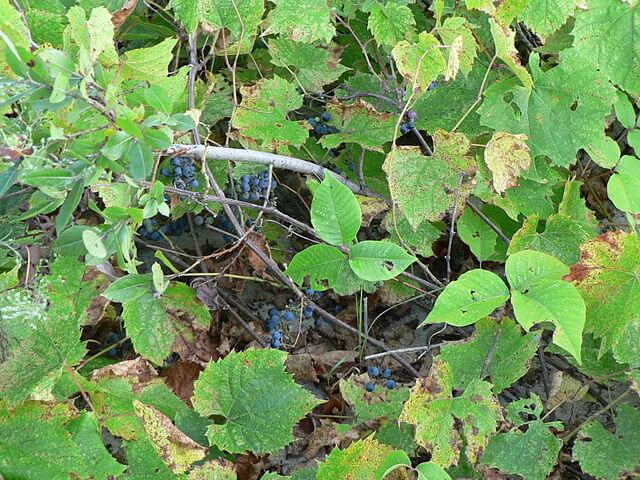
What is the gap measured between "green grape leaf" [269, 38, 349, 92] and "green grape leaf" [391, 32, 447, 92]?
30 centimetres

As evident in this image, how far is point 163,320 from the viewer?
4.59 ft

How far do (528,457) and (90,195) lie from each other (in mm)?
1110

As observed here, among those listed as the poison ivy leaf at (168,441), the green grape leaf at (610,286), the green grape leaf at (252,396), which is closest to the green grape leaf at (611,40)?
the green grape leaf at (610,286)

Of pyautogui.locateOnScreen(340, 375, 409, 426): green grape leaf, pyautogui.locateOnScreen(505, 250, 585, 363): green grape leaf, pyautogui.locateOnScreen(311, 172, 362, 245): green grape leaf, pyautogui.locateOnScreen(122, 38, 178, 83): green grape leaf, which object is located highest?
pyautogui.locateOnScreen(122, 38, 178, 83): green grape leaf

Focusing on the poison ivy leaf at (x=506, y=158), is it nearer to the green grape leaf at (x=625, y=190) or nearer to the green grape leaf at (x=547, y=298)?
the green grape leaf at (x=625, y=190)

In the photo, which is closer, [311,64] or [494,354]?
[494,354]

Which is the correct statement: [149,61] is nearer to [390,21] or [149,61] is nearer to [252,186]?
[252,186]

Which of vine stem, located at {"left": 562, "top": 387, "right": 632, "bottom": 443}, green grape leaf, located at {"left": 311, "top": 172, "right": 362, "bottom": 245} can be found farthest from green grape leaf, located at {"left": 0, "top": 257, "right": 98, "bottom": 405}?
vine stem, located at {"left": 562, "top": 387, "right": 632, "bottom": 443}

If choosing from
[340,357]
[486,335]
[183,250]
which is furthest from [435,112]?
[183,250]

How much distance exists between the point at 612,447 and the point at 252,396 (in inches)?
28.6

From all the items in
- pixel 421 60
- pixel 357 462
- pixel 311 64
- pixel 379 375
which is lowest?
pixel 379 375

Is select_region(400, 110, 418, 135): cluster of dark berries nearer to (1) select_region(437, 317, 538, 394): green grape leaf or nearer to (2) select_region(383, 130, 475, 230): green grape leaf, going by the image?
(2) select_region(383, 130, 475, 230): green grape leaf

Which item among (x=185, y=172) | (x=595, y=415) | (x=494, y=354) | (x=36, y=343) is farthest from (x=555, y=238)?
(x=36, y=343)

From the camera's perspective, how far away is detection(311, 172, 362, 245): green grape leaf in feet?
3.98
